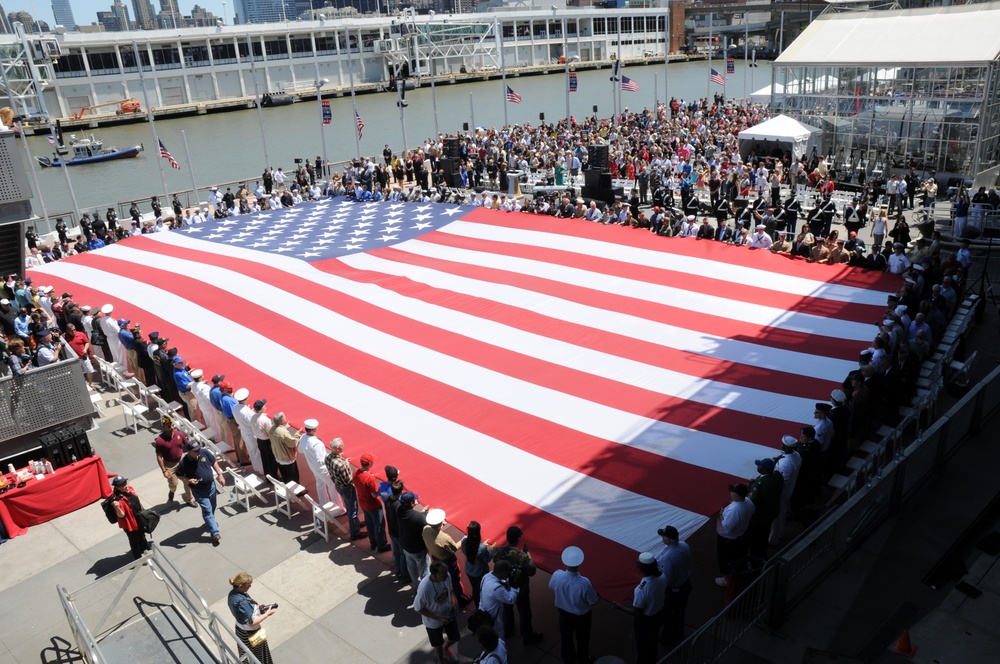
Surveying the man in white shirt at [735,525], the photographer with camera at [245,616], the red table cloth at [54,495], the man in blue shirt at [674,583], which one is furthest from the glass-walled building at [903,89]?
the photographer with camera at [245,616]

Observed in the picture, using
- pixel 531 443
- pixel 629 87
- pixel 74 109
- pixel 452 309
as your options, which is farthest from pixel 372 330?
pixel 74 109

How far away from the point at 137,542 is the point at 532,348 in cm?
613

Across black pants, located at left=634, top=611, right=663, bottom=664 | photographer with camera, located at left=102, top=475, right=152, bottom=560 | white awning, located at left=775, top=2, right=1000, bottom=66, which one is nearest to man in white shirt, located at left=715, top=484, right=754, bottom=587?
black pants, located at left=634, top=611, right=663, bottom=664

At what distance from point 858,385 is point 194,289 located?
1273 centimetres

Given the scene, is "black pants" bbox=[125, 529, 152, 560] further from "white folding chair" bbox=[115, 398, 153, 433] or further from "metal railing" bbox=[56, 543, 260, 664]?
"white folding chair" bbox=[115, 398, 153, 433]

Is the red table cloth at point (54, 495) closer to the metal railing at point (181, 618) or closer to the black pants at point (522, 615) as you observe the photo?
the metal railing at point (181, 618)

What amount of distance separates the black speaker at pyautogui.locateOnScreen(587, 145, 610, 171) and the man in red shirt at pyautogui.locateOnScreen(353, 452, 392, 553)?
56.5ft

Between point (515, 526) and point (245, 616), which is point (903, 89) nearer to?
point (515, 526)

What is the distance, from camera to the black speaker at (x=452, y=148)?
27280 millimetres

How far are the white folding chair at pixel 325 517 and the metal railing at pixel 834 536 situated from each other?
410 cm

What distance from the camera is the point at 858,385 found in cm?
887

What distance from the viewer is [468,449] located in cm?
911

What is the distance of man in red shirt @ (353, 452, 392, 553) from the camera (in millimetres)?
7668

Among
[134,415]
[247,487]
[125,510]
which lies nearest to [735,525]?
[247,487]
